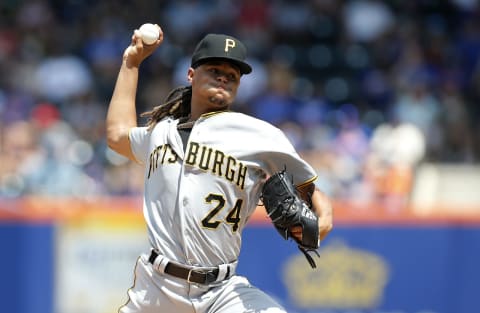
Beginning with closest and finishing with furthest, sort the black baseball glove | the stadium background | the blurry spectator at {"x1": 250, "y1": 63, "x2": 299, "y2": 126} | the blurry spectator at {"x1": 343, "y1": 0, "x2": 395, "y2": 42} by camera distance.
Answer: the black baseball glove, the stadium background, the blurry spectator at {"x1": 250, "y1": 63, "x2": 299, "y2": 126}, the blurry spectator at {"x1": 343, "y1": 0, "x2": 395, "y2": 42}

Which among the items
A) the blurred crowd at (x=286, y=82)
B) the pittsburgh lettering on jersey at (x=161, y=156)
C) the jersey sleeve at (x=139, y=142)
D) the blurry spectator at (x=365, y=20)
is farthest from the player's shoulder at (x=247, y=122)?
the blurry spectator at (x=365, y=20)

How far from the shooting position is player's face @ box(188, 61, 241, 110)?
4.48 meters

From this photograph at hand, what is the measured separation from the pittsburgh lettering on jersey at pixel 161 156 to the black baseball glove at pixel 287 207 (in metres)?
0.47

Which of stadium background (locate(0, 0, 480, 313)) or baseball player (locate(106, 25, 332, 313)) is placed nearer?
baseball player (locate(106, 25, 332, 313))

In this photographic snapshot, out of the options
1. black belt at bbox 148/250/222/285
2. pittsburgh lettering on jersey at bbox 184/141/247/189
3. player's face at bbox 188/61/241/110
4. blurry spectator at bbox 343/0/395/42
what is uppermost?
blurry spectator at bbox 343/0/395/42

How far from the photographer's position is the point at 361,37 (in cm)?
1389

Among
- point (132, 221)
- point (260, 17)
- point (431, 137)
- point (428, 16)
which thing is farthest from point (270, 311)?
point (428, 16)

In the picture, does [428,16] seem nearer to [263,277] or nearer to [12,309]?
[263,277]

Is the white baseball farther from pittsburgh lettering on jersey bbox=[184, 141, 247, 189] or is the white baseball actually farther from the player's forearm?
pittsburgh lettering on jersey bbox=[184, 141, 247, 189]

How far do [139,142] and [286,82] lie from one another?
26.1 ft

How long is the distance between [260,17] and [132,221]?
6097 mm

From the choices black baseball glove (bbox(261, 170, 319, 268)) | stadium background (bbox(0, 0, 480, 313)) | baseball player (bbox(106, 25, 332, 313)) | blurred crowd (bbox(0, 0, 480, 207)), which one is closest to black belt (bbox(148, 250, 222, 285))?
baseball player (bbox(106, 25, 332, 313))

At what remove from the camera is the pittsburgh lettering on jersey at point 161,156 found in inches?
176

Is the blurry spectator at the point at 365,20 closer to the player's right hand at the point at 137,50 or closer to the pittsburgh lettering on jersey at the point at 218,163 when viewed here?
the player's right hand at the point at 137,50
